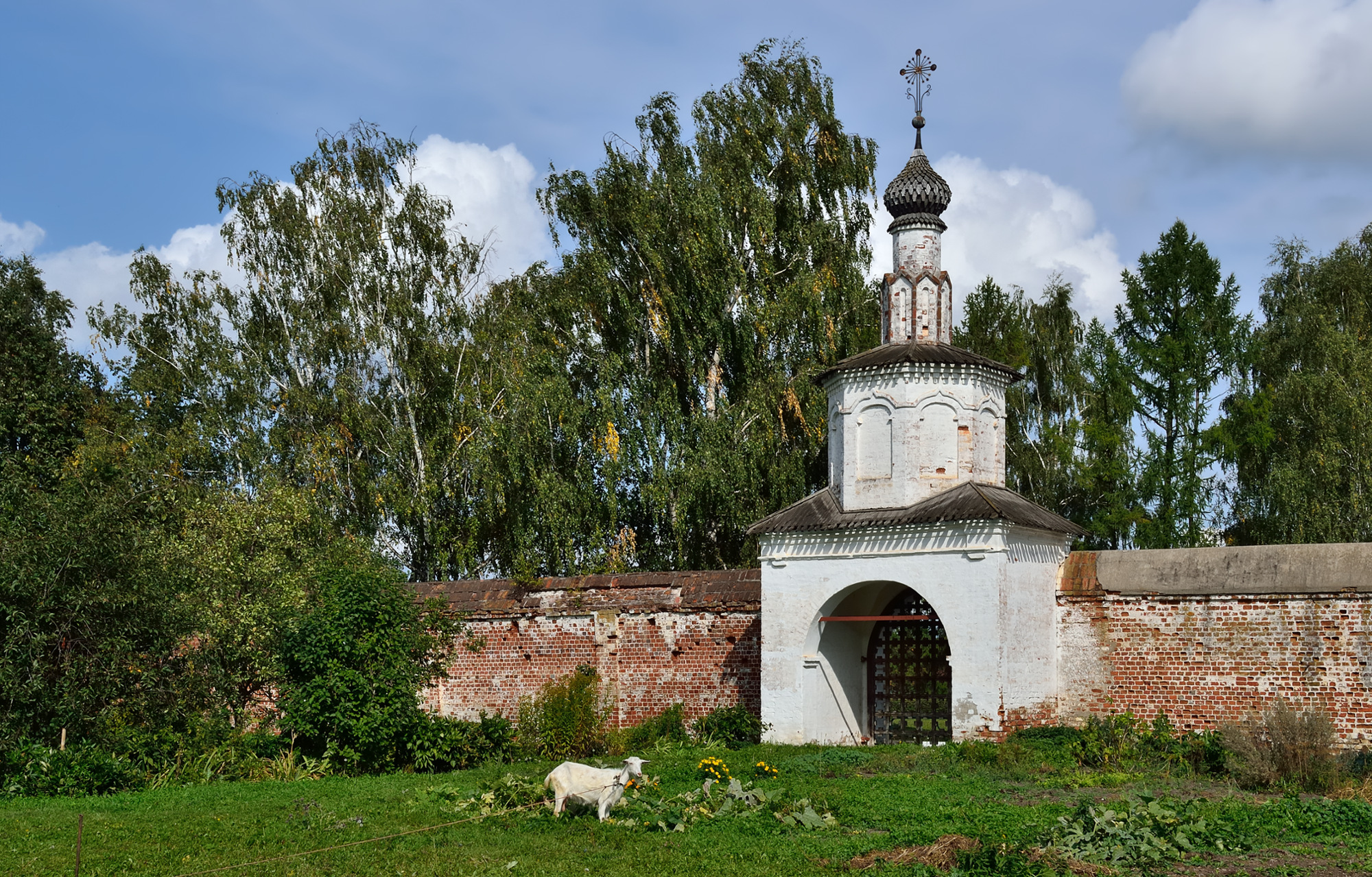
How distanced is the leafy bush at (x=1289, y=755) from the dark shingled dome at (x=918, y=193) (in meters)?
8.70

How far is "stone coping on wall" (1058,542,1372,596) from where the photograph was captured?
1441 cm

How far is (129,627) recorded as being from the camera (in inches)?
594

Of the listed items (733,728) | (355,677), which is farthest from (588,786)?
(733,728)

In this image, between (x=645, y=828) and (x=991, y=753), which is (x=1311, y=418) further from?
(x=645, y=828)

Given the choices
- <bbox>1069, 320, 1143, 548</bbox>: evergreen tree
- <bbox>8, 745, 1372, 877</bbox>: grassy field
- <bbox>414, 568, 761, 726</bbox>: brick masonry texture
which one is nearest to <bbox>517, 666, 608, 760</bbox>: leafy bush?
<bbox>414, 568, 761, 726</bbox>: brick masonry texture

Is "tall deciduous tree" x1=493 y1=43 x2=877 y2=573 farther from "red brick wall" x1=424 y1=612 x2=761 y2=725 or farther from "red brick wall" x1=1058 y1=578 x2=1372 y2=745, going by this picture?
"red brick wall" x1=1058 y1=578 x2=1372 y2=745

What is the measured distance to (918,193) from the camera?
17969 millimetres

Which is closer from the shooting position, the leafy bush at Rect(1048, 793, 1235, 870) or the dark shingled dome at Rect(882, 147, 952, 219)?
the leafy bush at Rect(1048, 793, 1235, 870)

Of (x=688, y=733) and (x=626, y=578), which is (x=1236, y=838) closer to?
(x=688, y=733)

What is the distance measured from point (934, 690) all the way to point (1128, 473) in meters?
10.7

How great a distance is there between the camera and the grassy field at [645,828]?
9.27 meters

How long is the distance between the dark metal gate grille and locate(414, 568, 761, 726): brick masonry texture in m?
1.85

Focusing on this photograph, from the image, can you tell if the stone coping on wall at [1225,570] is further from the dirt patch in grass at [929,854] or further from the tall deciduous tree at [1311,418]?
the tall deciduous tree at [1311,418]

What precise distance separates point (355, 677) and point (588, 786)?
17.1 feet
